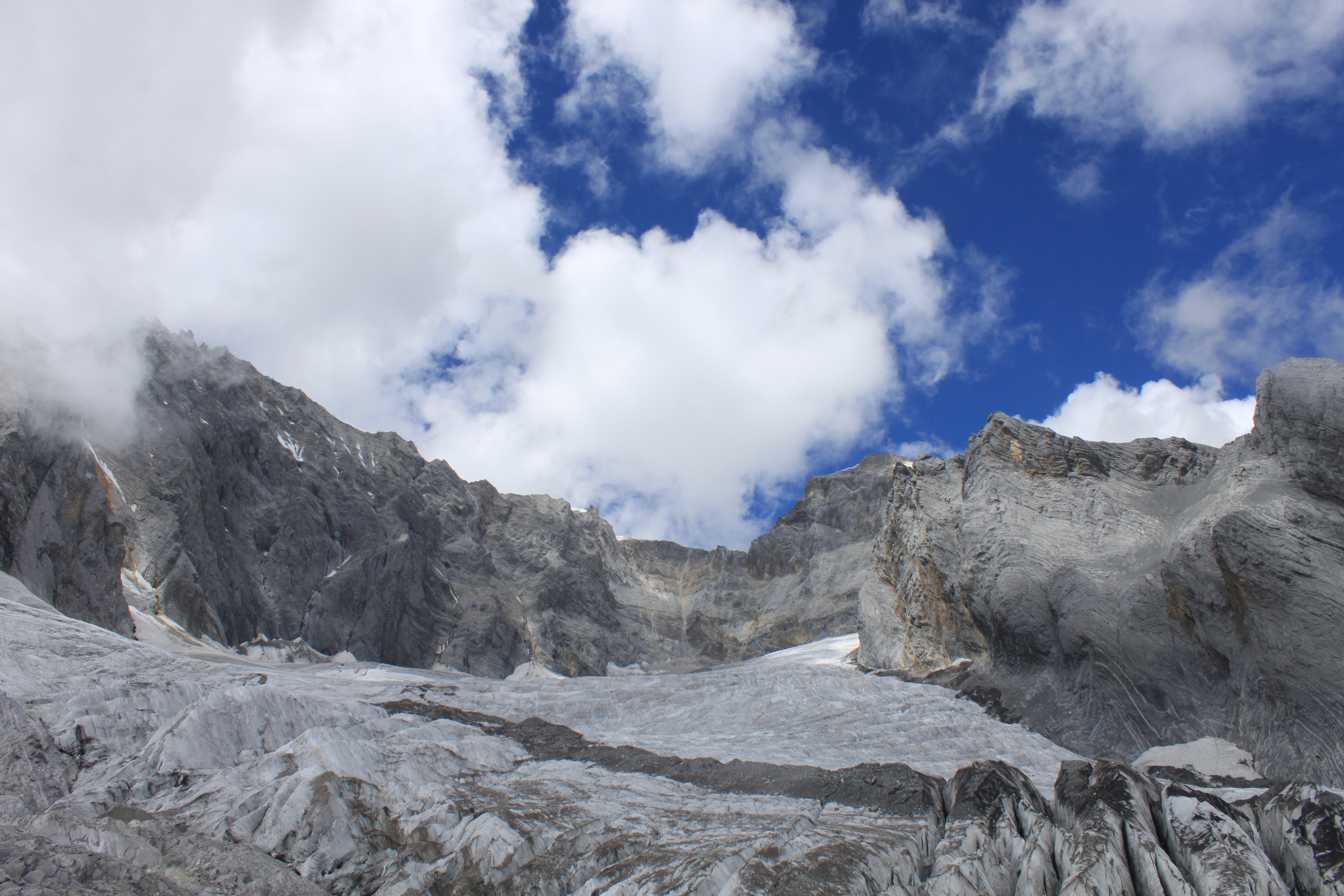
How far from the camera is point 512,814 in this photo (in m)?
16.4

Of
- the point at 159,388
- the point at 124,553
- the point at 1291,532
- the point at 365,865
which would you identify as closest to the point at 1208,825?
the point at 365,865

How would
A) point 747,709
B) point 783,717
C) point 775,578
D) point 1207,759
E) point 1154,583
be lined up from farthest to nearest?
point 775,578
point 747,709
point 783,717
point 1154,583
point 1207,759

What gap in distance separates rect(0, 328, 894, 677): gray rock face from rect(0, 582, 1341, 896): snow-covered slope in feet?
103

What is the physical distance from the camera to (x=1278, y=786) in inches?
619

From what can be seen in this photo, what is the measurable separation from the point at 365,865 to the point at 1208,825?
15606 millimetres

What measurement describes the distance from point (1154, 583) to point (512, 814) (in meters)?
29.1

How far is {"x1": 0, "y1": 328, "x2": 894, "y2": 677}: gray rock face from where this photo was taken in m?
54.3

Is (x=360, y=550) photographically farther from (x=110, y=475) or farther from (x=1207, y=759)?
(x=1207, y=759)

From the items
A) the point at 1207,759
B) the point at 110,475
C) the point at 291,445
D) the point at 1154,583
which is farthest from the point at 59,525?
the point at 1207,759

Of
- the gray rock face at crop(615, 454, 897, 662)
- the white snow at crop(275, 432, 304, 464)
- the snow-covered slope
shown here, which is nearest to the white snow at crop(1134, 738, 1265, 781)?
the snow-covered slope

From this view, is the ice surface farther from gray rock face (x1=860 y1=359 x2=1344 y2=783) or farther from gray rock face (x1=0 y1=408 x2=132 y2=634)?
gray rock face (x1=0 y1=408 x2=132 y2=634)

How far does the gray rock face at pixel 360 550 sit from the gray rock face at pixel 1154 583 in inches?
1983

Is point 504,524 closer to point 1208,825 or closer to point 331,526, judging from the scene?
point 331,526

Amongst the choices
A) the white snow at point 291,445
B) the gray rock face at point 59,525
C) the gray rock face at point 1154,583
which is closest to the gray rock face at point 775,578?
the white snow at point 291,445
